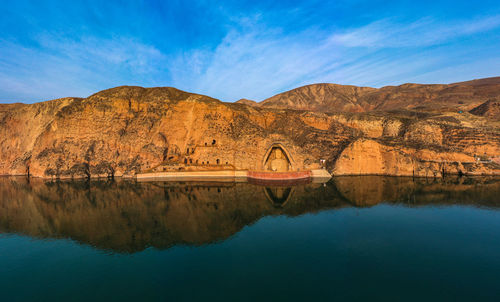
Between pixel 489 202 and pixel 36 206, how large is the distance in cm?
8404

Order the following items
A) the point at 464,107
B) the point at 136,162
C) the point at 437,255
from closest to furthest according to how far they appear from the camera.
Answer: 1. the point at 437,255
2. the point at 136,162
3. the point at 464,107

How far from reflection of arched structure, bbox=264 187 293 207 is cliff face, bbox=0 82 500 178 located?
46.5 feet

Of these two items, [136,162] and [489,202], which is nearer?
[489,202]

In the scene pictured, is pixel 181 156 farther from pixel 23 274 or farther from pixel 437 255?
pixel 437 255

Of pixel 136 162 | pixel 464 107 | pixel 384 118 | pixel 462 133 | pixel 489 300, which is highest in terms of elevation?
pixel 464 107

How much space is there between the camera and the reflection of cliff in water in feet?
105

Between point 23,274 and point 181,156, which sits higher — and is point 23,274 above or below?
below

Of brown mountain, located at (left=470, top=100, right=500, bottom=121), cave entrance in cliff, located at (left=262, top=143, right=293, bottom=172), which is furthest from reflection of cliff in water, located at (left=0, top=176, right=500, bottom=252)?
brown mountain, located at (left=470, top=100, right=500, bottom=121)

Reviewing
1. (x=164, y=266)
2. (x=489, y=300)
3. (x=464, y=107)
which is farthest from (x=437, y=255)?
(x=464, y=107)

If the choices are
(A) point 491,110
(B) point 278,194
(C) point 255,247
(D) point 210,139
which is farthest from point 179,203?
(A) point 491,110

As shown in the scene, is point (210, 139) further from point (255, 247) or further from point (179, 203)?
point (255, 247)

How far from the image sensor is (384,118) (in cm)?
9812

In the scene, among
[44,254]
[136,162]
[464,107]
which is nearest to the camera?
[44,254]

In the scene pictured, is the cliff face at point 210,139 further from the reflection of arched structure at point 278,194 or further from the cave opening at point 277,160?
the reflection of arched structure at point 278,194
